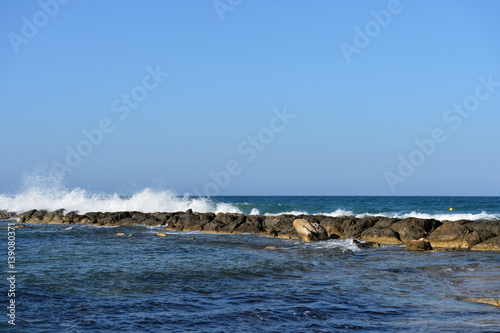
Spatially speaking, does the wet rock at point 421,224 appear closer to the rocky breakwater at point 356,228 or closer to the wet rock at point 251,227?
the rocky breakwater at point 356,228

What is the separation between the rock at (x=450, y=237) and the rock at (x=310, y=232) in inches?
178

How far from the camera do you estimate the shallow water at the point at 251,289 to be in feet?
26.1

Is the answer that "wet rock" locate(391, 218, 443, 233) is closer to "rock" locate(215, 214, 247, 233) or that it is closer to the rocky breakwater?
the rocky breakwater

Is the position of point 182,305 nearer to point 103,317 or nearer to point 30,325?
point 103,317

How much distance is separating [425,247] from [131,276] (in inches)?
433

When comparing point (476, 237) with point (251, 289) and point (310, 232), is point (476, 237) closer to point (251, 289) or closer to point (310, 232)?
point (310, 232)

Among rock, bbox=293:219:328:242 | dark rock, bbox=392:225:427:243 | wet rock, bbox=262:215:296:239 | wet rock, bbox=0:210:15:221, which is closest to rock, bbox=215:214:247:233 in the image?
wet rock, bbox=262:215:296:239

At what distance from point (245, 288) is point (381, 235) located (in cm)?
1123

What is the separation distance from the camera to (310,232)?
69.7 ft

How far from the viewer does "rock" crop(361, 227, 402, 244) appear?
20.2m

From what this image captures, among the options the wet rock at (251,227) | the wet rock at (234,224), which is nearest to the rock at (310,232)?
the wet rock at (251,227)

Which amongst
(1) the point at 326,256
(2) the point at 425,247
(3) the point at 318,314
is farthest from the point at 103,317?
(2) the point at 425,247

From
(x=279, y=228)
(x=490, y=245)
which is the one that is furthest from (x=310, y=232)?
(x=490, y=245)

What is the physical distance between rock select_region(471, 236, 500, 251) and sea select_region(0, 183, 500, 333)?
2.71ft
